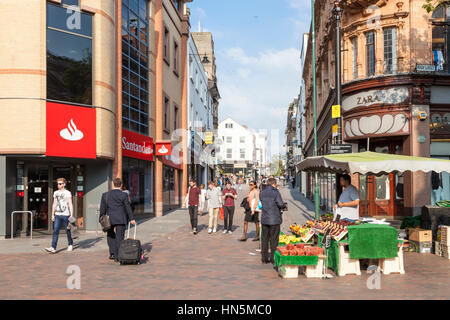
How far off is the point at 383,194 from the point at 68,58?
42.4 ft

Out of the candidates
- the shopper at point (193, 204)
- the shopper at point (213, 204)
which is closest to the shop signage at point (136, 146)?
the shopper at point (193, 204)

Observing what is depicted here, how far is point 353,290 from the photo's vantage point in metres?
7.49

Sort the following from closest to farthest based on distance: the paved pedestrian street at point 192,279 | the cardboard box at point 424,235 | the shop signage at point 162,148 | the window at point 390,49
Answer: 1. the paved pedestrian street at point 192,279
2. the cardboard box at point 424,235
3. the window at point 390,49
4. the shop signage at point 162,148

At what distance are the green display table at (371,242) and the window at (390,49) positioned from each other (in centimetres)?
1111

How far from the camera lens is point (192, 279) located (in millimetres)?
8328

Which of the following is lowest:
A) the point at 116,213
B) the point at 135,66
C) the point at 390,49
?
the point at 116,213

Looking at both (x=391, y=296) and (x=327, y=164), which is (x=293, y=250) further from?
(x=327, y=164)

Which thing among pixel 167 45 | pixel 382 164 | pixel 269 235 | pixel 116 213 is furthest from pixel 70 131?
pixel 167 45

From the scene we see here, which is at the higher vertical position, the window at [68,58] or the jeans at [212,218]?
the window at [68,58]

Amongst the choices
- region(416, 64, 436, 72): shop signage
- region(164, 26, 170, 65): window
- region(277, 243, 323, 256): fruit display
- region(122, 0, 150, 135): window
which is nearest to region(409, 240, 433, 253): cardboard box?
region(277, 243, 323, 256): fruit display

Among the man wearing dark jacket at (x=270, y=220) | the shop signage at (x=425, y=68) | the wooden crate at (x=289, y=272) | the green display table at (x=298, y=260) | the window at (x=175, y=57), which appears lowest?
the wooden crate at (x=289, y=272)

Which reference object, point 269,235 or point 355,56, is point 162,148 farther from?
point 269,235

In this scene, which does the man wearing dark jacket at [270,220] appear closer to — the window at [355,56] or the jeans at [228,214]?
the jeans at [228,214]

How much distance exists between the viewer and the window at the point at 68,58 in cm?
1490
